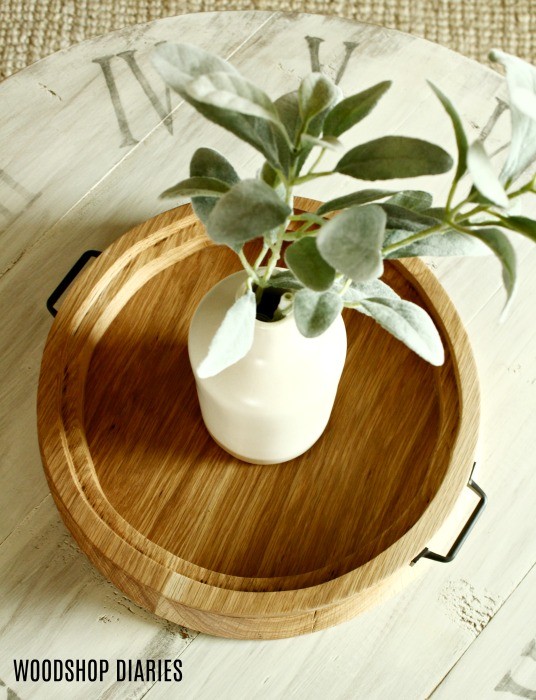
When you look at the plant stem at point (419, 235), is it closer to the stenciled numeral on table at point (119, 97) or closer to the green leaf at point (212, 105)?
the green leaf at point (212, 105)

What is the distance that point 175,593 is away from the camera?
24.4 inches

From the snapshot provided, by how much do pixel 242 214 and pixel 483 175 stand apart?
118 mm

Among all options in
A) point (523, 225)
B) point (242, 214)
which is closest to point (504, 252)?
point (523, 225)

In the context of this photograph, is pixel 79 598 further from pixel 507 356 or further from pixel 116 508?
pixel 507 356

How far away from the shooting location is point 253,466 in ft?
2.33

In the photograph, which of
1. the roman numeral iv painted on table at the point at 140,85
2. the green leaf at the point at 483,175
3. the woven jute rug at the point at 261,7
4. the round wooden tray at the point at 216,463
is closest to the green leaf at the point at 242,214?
the green leaf at the point at 483,175

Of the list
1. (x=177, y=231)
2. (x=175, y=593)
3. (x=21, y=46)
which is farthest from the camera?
(x=21, y=46)

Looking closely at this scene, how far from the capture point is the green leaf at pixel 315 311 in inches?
17.6

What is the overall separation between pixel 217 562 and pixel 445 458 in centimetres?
22

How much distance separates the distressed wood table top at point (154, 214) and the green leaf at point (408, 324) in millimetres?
295

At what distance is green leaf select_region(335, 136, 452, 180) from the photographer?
0.41 meters

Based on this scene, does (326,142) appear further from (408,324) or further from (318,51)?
(318,51)

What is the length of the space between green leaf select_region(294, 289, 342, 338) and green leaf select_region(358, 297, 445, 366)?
29 millimetres

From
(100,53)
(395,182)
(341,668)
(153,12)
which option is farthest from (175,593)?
(153,12)
